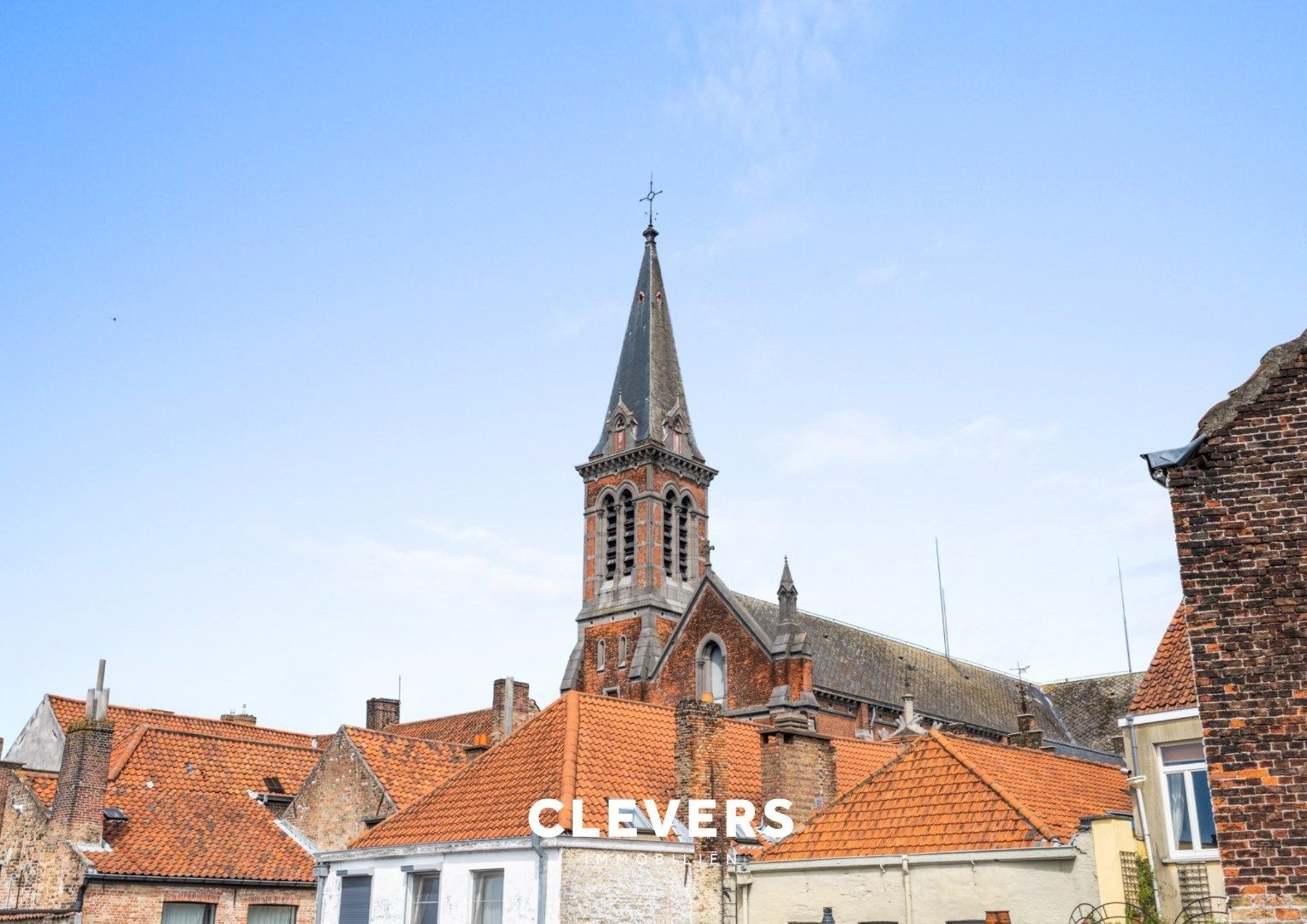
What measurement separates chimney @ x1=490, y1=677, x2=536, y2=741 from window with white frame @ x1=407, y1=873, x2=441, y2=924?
8841 mm

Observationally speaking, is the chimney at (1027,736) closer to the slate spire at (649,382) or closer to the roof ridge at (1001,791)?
the roof ridge at (1001,791)

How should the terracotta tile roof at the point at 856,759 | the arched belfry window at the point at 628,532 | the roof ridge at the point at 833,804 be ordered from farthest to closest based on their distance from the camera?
the arched belfry window at the point at 628,532
the terracotta tile roof at the point at 856,759
the roof ridge at the point at 833,804

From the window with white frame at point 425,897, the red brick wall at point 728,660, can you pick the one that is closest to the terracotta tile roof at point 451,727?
the red brick wall at point 728,660

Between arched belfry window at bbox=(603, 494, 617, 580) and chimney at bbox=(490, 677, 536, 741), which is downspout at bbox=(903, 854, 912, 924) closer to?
chimney at bbox=(490, 677, 536, 741)

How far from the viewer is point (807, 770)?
23.0 metres

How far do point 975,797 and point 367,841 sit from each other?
1120 cm

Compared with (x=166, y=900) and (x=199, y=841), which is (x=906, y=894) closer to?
(x=166, y=900)

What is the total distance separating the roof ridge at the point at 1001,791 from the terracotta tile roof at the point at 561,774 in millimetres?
4250

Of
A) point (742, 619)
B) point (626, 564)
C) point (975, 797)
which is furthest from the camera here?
point (626, 564)

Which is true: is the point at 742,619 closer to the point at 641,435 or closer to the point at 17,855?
the point at 641,435

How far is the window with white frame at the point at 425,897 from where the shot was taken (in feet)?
69.8

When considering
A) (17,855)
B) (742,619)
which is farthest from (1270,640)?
(742,619)

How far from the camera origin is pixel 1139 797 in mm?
17000

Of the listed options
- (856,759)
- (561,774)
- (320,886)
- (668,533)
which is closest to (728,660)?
(668,533)
